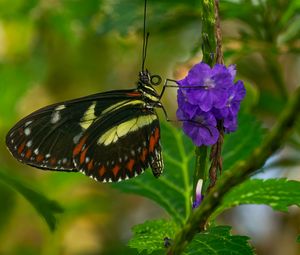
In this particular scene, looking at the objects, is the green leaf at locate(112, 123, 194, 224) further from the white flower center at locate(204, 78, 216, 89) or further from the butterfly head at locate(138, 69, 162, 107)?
the white flower center at locate(204, 78, 216, 89)

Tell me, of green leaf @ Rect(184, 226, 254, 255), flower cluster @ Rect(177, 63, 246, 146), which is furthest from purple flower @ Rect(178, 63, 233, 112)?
green leaf @ Rect(184, 226, 254, 255)

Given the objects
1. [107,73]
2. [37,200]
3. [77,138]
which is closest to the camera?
[37,200]

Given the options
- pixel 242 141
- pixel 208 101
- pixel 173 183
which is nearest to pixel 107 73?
pixel 242 141

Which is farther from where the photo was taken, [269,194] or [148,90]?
[148,90]

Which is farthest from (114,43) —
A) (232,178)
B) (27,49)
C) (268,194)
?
(232,178)

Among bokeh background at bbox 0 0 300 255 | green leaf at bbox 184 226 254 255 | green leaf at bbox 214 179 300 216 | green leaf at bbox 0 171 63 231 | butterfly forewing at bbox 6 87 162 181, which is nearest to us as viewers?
green leaf at bbox 184 226 254 255

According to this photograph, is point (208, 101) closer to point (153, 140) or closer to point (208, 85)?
point (208, 85)

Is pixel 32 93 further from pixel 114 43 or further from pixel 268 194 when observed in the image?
pixel 268 194

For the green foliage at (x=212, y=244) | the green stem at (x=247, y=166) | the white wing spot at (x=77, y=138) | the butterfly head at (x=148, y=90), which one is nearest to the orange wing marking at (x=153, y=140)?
the butterfly head at (x=148, y=90)

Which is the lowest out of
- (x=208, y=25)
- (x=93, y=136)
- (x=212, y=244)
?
(x=212, y=244)
